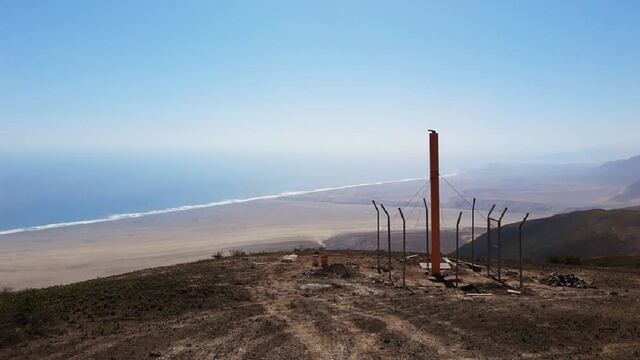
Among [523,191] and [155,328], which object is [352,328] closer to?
[155,328]

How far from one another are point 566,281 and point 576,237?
3625cm

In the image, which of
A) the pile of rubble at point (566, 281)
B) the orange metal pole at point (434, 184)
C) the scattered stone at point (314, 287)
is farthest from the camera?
the orange metal pole at point (434, 184)

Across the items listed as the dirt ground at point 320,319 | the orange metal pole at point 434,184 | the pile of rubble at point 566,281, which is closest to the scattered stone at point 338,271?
the dirt ground at point 320,319

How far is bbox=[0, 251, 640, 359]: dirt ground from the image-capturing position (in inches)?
467

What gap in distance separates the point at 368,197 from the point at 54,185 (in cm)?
9077

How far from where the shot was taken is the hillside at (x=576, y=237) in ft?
152

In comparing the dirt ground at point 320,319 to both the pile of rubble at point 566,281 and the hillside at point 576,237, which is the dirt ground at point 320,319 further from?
the hillside at point 576,237

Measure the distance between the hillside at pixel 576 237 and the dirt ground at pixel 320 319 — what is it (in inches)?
1145

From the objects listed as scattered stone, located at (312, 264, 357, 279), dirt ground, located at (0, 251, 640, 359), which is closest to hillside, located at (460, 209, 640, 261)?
scattered stone, located at (312, 264, 357, 279)

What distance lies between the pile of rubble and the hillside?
24.8 m

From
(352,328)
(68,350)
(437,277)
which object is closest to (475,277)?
(437,277)

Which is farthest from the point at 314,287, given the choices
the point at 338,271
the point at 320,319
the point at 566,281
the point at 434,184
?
the point at 566,281

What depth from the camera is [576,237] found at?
169 ft

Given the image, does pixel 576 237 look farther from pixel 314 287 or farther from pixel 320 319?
pixel 320 319
